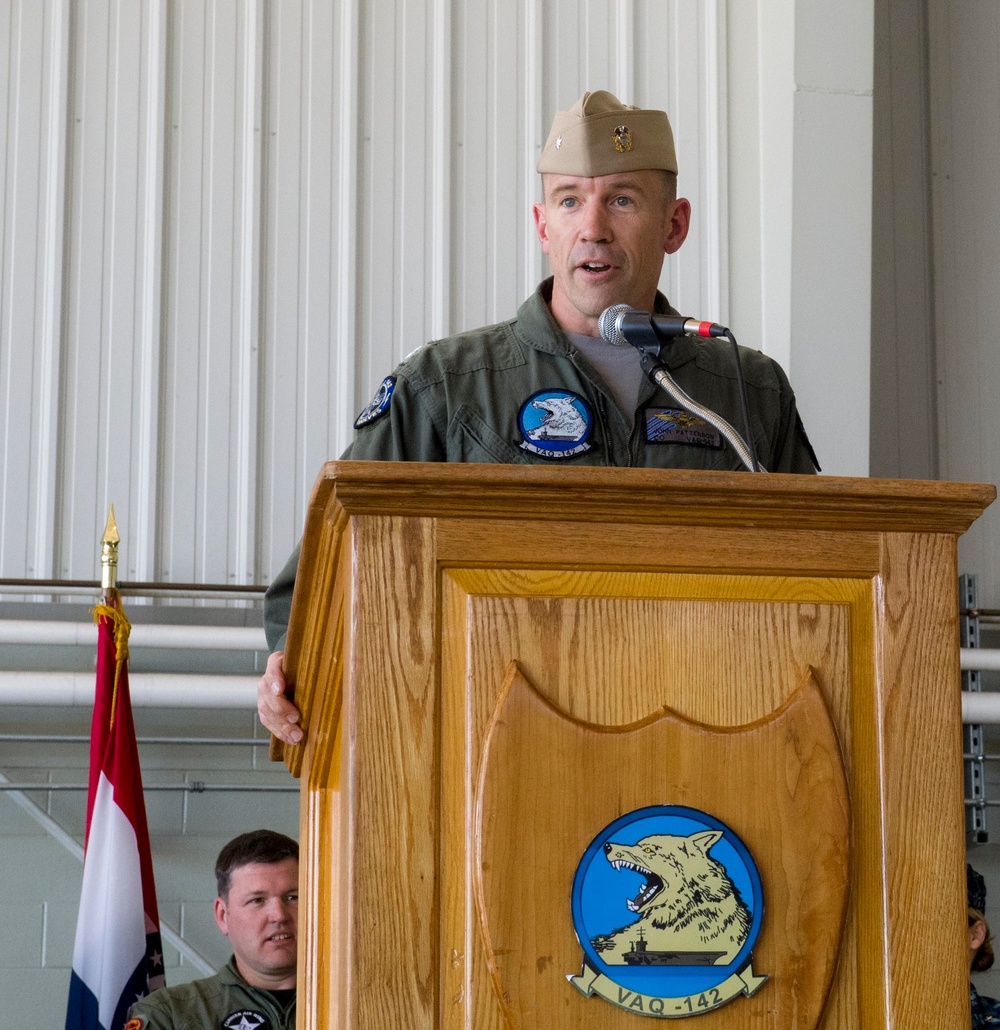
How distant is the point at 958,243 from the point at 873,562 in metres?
3.61

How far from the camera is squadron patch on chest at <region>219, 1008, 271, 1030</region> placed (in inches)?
116

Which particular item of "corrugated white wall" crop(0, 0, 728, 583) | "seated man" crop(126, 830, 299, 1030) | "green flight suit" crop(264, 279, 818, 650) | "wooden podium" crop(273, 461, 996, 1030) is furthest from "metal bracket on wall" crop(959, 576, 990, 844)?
"wooden podium" crop(273, 461, 996, 1030)

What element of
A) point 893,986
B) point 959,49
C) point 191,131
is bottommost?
point 893,986

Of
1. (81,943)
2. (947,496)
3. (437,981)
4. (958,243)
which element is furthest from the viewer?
(958,243)

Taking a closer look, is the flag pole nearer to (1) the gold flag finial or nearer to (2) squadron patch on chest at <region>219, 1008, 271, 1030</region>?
(1) the gold flag finial

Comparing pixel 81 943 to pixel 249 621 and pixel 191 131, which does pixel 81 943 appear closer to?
pixel 249 621

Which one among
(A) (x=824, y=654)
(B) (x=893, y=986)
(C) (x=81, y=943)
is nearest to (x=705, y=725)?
(A) (x=824, y=654)

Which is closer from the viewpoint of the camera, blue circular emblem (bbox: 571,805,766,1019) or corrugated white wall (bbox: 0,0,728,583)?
blue circular emblem (bbox: 571,805,766,1019)

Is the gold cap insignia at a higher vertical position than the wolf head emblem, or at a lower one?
higher

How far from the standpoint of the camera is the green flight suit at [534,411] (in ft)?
6.44

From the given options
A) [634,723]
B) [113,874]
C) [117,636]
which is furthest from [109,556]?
[634,723]

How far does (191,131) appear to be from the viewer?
4066mm

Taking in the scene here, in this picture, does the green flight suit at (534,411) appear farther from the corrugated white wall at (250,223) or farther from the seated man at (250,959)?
the corrugated white wall at (250,223)

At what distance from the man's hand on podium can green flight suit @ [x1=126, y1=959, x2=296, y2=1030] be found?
1.60 meters
